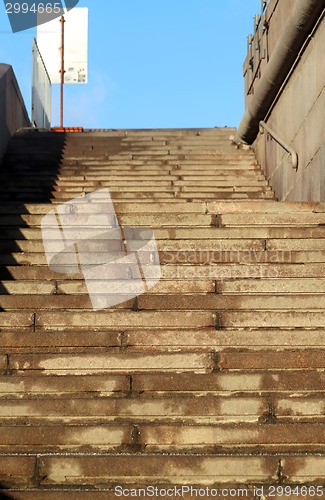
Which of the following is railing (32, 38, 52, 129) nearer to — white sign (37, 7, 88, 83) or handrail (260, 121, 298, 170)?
white sign (37, 7, 88, 83)

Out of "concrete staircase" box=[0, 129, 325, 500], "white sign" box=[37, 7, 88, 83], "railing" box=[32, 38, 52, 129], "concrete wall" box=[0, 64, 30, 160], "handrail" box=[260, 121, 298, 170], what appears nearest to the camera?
"concrete staircase" box=[0, 129, 325, 500]

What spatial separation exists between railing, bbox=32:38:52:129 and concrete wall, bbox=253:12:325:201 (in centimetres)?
591

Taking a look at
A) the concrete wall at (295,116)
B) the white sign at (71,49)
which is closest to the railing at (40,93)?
the white sign at (71,49)

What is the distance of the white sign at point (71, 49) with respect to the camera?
17.3m

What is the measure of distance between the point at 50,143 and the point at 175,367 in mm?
7669

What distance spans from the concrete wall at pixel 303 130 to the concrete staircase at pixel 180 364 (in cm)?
141

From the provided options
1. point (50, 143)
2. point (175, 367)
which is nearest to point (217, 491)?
point (175, 367)

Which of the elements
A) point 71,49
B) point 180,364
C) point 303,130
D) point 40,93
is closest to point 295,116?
point 303,130

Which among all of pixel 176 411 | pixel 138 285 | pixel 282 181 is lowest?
pixel 176 411

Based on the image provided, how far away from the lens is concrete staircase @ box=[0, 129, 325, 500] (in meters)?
3.78

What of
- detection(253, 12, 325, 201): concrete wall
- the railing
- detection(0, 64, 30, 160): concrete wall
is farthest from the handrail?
the railing

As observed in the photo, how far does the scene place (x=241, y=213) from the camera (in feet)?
21.2

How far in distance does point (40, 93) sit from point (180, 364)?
1195cm

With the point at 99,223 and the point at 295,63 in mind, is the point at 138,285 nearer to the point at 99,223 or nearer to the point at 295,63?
the point at 99,223
